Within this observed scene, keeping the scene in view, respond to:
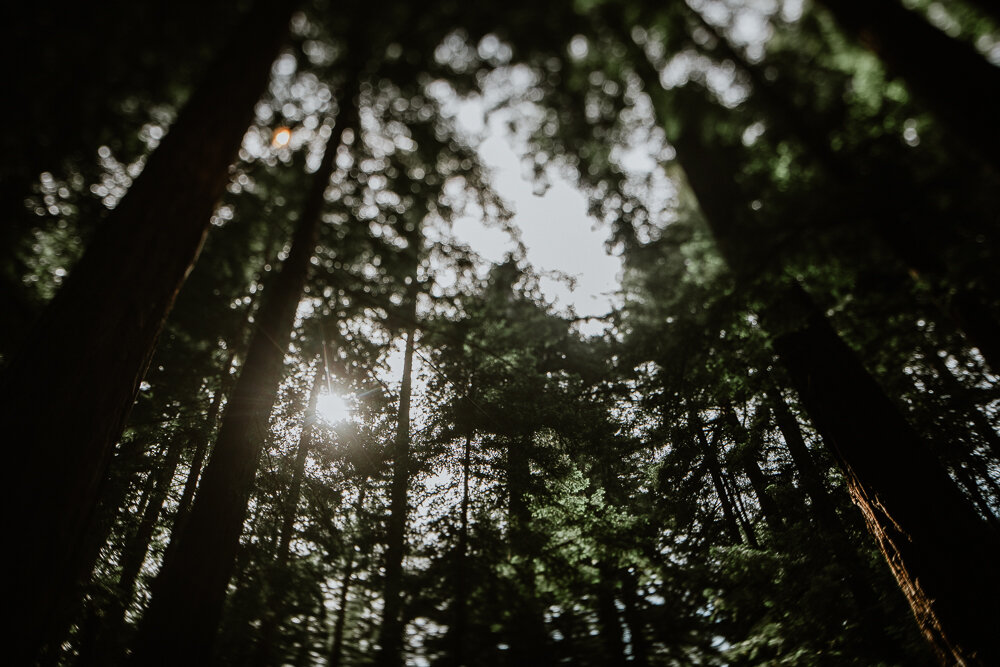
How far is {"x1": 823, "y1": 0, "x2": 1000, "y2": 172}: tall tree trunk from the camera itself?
88.3 inches

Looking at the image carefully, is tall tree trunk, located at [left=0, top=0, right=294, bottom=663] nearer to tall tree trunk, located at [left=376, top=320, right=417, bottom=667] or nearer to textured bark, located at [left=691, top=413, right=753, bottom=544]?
tall tree trunk, located at [left=376, top=320, right=417, bottom=667]

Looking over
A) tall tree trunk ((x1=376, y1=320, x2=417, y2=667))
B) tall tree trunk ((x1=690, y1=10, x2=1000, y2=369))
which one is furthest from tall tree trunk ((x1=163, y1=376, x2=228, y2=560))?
tall tree trunk ((x1=690, y1=10, x2=1000, y2=369))

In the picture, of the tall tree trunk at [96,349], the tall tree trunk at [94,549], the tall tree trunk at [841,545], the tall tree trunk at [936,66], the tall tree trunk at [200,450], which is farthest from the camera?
the tall tree trunk at [200,450]

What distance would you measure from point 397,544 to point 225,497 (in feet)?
17.3

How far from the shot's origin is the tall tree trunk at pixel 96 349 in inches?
74.5

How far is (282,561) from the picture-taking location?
22.6ft

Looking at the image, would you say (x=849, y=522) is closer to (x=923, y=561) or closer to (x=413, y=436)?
(x=923, y=561)

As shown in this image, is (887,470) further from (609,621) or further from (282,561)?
(282,561)

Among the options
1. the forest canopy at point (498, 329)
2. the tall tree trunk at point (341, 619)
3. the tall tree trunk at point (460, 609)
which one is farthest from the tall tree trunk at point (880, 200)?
the tall tree trunk at point (341, 619)

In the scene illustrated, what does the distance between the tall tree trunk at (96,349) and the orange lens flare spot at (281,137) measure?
2.38 m

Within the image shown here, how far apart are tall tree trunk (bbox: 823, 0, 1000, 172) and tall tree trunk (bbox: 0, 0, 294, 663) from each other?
15.1 ft

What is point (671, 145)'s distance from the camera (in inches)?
→ 174

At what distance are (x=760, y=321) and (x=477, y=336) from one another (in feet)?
15.6

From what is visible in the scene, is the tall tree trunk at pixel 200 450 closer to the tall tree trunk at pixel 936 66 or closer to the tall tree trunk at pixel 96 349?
the tall tree trunk at pixel 96 349
